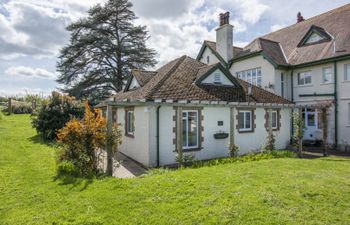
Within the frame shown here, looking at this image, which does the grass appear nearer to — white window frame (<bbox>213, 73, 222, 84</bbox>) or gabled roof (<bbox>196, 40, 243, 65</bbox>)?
white window frame (<bbox>213, 73, 222, 84</bbox>)

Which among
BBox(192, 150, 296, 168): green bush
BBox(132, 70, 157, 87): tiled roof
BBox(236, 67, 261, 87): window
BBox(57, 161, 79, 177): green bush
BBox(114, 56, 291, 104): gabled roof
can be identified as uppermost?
BBox(236, 67, 261, 87): window

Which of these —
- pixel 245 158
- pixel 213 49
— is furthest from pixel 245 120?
pixel 213 49

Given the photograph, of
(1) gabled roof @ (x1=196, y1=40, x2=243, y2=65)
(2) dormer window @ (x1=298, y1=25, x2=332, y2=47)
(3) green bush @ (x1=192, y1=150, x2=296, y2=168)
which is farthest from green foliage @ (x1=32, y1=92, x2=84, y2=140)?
(2) dormer window @ (x1=298, y1=25, x2=332, y2=47)

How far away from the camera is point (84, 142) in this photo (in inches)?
324

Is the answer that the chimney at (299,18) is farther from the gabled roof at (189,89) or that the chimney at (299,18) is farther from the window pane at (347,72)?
the gabled roof at (189,89)

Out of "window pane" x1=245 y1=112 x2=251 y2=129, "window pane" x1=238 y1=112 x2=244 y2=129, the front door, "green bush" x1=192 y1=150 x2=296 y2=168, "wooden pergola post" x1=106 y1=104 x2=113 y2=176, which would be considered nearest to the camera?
"wooden pergola post" x1=106 y1=104 x2=113 y2=176

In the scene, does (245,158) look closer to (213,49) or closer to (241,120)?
(241,120)

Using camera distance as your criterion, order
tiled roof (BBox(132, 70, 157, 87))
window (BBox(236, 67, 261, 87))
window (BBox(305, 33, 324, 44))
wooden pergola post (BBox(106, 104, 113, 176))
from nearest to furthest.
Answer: wooden pergola post (BBox(106, 104, 113, 176)) < tiled roof (BBox(132, 70, 157, 87)) < window (BBox(305, 33, 324, 44)) < window (BBox(236, 67, 261, 87))

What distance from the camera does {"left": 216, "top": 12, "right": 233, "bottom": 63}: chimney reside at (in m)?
20.9

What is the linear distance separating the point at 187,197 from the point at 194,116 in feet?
20.7

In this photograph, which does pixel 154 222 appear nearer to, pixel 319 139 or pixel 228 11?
pixel 319 139

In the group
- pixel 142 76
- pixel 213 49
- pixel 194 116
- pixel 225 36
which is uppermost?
pixel 225 36

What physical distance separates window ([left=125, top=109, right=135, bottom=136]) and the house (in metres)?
10.5

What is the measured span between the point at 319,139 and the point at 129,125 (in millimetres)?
13203
